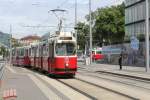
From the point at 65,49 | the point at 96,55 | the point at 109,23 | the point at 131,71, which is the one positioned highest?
the point at 109,23

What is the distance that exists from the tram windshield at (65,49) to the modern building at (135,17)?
4380cm

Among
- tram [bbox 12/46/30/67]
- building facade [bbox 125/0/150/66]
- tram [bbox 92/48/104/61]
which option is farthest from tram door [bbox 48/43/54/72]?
tram [bbox 92/48/104/61]

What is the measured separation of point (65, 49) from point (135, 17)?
166 ft

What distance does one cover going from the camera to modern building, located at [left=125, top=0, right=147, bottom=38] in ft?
254

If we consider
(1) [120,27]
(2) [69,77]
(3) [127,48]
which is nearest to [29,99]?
(2) [69,77]

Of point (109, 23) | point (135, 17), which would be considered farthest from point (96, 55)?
point (135, 17)

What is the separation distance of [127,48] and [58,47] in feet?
102

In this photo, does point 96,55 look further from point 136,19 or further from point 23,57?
point 23,57

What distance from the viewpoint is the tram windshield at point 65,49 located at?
32.6 meters

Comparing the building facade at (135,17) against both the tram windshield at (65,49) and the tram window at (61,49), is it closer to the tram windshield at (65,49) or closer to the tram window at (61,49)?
the tram windshield at (65,49)

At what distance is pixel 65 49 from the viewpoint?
3272 centimetres

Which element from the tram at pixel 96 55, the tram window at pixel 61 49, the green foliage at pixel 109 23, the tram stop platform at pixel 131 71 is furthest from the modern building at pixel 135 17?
the tram window at pixel 61 49

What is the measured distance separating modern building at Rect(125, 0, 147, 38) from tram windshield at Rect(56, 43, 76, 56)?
43.8m

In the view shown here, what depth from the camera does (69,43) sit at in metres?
32.7
